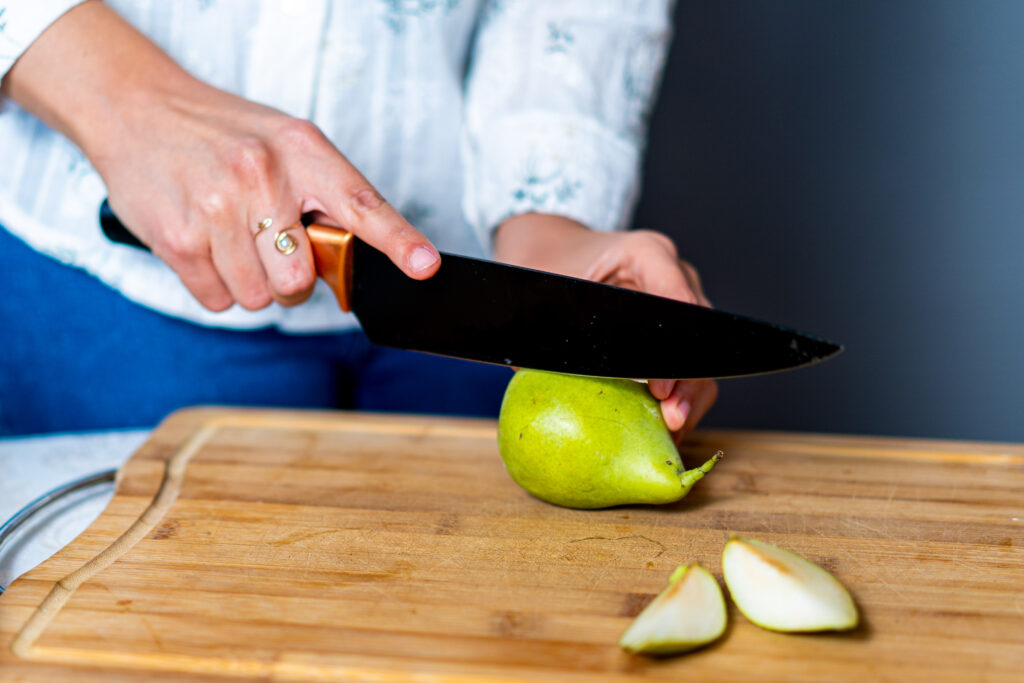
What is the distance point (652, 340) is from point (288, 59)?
2.15 ft

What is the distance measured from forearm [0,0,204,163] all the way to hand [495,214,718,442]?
511 mm

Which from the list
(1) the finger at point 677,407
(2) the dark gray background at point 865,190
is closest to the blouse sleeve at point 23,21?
(1) the finger at point 677,407

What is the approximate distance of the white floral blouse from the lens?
1.18 metres

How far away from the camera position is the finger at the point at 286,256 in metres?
1.03

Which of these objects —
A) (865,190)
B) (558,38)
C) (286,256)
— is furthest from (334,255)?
(865,190)

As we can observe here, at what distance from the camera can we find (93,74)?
3.34ft


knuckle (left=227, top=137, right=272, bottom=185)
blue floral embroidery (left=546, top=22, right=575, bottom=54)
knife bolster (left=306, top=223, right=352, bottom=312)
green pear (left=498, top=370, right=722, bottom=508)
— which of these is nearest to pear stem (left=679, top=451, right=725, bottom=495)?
green pear (left=498, top=370, right=722, bottom=508)

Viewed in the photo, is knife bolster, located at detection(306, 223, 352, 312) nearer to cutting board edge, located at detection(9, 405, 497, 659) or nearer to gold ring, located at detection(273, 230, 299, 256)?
gold ring, located at detection(273, 230, 299, 256)

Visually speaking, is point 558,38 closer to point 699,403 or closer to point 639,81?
point 639,81

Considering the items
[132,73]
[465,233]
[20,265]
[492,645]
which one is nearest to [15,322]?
[20,265]

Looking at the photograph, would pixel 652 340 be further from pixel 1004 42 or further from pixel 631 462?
pixel 1004 42

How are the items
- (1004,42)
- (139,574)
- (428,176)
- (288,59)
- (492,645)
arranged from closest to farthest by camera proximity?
(492,645) < (139,574) < (288,59) < (428,176) < (1004,42)

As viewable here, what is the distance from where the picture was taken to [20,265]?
4.01 ft

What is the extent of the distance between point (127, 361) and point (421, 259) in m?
0.58
